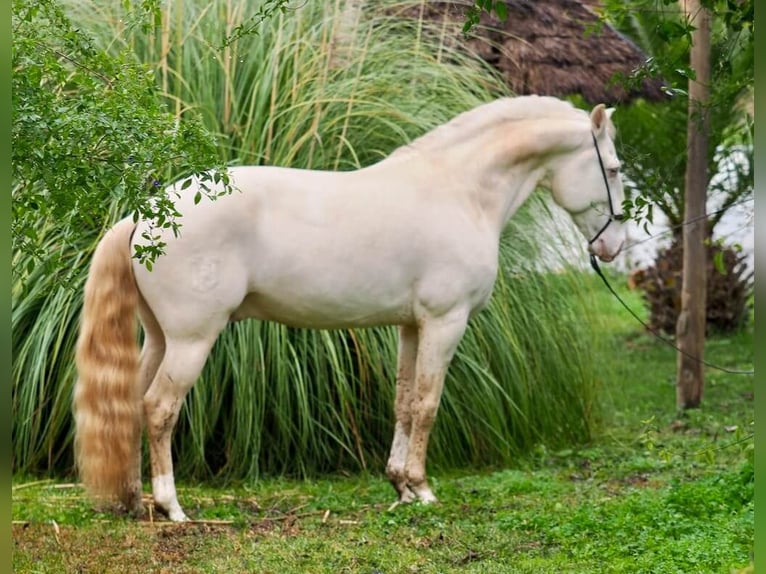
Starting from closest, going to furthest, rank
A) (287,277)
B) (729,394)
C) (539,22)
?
(287,277), (729,394), (539,22)

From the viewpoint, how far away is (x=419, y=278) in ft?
16.5

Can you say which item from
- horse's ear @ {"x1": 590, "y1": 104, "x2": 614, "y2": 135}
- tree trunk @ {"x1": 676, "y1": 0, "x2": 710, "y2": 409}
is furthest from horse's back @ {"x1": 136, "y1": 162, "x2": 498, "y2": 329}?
tree trunk @ {"x1": 676, "y1": 0, "x2": 710, "y2": 409}

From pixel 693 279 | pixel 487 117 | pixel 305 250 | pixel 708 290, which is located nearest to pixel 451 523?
pixel 305 250

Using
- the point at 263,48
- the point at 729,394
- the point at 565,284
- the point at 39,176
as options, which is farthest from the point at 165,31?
the point at 729,394

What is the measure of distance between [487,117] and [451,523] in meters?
1.89

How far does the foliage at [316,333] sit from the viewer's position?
5.97 metres

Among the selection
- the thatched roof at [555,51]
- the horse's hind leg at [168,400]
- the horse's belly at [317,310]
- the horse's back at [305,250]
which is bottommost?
the horse's hind leg at [168,400]

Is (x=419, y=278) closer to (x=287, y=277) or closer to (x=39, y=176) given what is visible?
(x=287, y=277)

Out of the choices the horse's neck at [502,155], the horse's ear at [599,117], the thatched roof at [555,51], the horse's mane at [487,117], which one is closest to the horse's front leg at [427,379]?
the horse's neck at [502,155]

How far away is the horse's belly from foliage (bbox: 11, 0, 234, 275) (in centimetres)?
154

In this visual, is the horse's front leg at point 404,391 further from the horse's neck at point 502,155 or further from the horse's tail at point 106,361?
the horse's tail at point 106,361

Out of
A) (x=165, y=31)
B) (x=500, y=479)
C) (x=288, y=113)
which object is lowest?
(x=500, y=479)

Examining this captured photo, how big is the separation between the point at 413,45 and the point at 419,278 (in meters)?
2.70

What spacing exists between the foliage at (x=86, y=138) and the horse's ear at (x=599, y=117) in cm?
244
